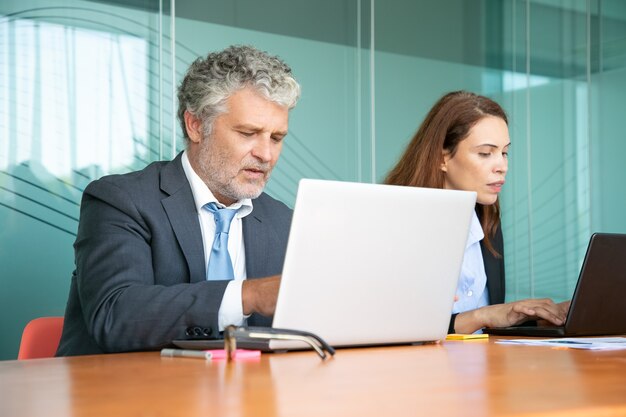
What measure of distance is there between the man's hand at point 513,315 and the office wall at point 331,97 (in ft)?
6.58

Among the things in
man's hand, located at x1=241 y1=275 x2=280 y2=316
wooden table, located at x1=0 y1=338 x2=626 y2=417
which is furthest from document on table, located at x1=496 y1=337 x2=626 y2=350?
man's hand, located at x1=241 y1=275 x2=280 y2=316

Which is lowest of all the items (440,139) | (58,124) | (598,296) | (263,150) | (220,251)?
(598,296)

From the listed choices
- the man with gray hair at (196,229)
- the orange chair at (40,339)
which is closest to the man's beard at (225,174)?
the man with gray hair at (196,229)

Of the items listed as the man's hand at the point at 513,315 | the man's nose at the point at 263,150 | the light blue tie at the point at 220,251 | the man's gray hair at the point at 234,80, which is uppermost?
the man's gray hair at the point at 234,80

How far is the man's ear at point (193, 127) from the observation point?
8.73ft

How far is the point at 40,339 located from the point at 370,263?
1185 mm

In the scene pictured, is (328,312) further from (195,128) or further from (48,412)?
(195,128)

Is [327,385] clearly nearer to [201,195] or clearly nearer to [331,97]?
[201,195]

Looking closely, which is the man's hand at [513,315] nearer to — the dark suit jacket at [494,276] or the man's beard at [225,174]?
the dark suit jacket at [494,276]

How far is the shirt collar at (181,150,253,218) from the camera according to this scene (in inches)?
96.3

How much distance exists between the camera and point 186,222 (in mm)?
2318

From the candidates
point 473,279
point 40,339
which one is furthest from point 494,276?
point 40,339

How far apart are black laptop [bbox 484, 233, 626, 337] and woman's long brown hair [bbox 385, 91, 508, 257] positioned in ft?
2.57

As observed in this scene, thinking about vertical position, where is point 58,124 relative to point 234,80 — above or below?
above
